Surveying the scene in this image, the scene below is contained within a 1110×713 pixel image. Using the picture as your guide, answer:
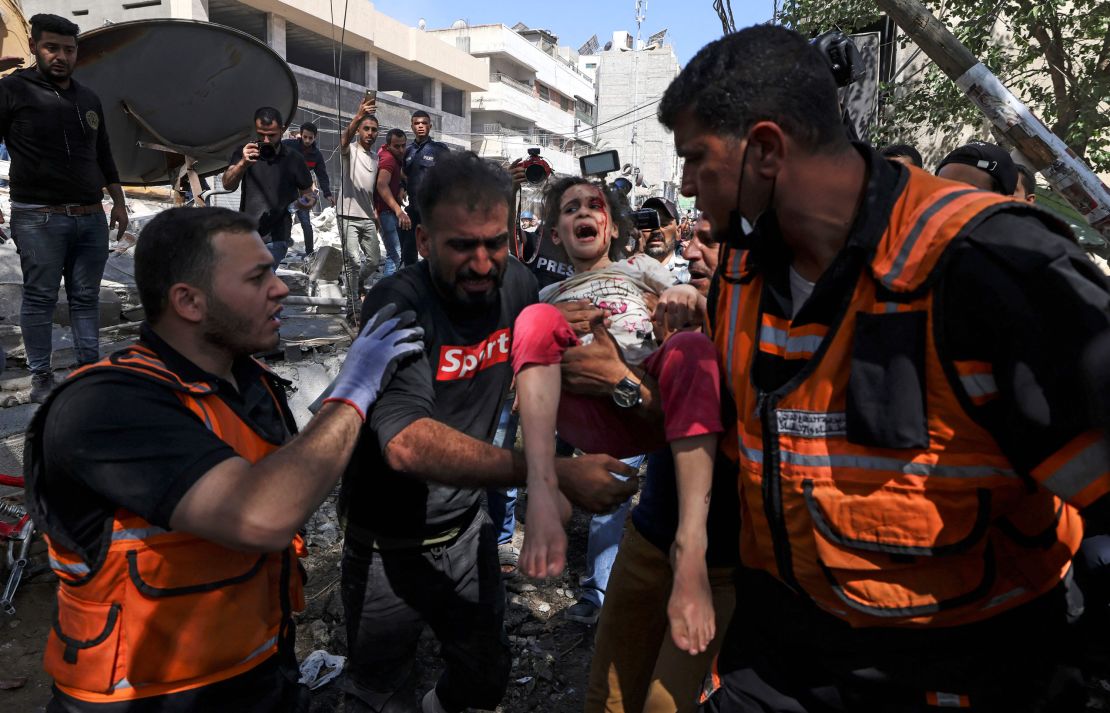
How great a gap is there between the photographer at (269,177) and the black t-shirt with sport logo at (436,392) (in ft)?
15.0

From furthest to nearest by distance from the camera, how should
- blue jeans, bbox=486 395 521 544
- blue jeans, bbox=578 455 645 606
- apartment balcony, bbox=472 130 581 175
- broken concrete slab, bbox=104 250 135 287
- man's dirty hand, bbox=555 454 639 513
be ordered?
apartment balcony, bbox=472 130 581 175 < broken concrete slab, bbox=104 250 135 287 < blue jeans, bbox=486 395 521 544 < blue jeans, bbox=578 455 645 606 < man's dirty hand, bbox=555 454 639 513

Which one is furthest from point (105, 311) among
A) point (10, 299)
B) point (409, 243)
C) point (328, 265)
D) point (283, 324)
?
point (328, 265)

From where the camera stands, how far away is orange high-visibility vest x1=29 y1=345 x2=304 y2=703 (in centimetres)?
158

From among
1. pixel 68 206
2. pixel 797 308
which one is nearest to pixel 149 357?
pixel 797 308

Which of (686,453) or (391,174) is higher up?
(391,174)

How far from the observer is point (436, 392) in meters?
2.25

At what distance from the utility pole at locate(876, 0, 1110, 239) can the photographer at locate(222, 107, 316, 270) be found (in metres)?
4.99

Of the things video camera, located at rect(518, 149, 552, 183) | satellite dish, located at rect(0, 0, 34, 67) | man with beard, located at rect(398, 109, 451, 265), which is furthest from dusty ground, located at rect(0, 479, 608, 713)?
satellite dish, located at rect(0, 0, 34, 67)

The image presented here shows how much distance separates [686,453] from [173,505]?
1.17 meters

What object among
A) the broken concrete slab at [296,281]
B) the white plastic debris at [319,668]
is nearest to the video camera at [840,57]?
the white plastic debris at [319,668]

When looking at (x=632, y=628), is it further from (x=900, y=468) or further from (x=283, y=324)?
(x=283, y=324)

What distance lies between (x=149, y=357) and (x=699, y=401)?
1.38 metres

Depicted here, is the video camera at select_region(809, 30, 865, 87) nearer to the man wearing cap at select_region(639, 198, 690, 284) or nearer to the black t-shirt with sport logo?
the black t-shirt with sport logo

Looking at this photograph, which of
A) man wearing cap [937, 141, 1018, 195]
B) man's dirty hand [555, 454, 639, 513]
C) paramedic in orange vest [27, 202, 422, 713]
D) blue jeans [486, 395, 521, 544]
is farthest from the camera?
blue jeans [486, 395, 521, 544]
